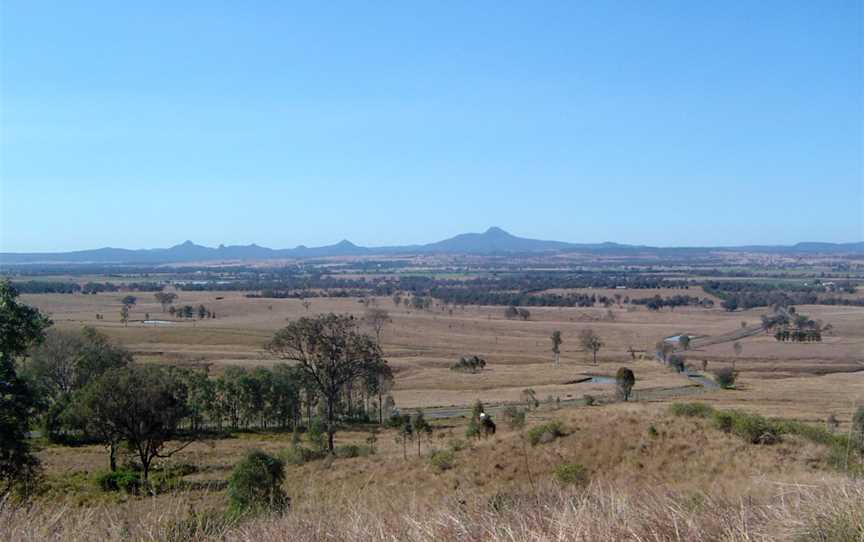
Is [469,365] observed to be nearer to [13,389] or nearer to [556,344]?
[556,344]

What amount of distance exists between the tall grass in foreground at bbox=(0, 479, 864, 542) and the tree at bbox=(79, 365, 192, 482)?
18.4 m

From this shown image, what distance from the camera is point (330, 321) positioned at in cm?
3108

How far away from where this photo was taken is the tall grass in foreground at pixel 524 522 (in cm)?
502

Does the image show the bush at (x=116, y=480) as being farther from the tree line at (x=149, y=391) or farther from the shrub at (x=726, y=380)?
the shrub at (x=726, y=380)

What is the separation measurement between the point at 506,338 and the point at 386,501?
90.2 m

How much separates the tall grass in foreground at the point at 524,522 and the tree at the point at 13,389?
11754 mm

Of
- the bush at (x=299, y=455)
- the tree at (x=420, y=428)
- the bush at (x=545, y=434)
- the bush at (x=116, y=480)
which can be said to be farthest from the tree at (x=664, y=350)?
the bush at (x=116, y=480)

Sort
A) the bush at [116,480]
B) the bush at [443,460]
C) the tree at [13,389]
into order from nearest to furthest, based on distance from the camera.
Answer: the tree at [13,389], the bush at [116,480], the bush at [443,460]

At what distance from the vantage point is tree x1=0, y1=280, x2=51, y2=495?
16.4 m

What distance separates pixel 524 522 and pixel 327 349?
26.2 meters

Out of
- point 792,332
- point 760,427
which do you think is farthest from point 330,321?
point 792,332

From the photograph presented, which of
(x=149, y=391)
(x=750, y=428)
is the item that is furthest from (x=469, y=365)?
(x=750, y=428)

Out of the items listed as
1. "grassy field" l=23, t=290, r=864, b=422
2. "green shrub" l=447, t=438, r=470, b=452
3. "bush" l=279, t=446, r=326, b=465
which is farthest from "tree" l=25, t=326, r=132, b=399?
"green shrub" l=447, t=438, r=470, b=452

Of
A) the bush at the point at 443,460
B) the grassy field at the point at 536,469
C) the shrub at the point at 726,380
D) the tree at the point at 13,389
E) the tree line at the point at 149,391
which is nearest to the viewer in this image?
the grassy field at the point at 536,469
